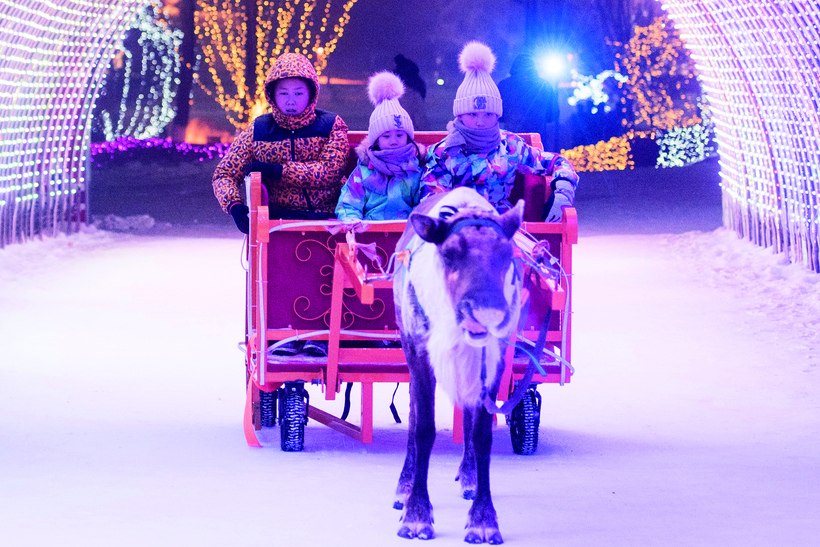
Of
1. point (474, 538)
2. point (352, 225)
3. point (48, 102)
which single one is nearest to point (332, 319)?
point (352, 225)

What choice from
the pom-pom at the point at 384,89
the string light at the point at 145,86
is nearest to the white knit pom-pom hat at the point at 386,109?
the pom-pom at the point at 384,89

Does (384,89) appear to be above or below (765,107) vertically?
below

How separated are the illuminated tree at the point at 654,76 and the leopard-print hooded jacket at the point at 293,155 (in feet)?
57.6

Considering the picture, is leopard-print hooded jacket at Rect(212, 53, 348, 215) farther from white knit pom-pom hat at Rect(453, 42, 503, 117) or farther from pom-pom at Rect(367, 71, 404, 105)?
white knit pom-pom hat at Rect(453, 42, 503, 117)

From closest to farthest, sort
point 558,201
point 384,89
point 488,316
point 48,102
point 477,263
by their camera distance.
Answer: point 488,316 → point 477,263 → point 558,201 → point 384,89 → point 48,102

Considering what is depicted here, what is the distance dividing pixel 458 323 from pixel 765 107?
9.68 meters

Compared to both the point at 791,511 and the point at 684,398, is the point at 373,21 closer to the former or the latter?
the point at 684,398

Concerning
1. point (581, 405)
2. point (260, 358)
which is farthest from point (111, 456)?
point (581, 405)

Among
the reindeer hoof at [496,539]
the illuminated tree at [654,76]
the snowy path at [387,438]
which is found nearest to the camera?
the reindeer hoof at [496,539]

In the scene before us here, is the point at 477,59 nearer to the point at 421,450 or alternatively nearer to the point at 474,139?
the point at 474,139

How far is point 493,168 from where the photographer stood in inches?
203

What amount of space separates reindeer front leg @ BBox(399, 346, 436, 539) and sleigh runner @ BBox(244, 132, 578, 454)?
996mm

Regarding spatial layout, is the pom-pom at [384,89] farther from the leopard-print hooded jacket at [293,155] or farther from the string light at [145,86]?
the string light at [145,86]

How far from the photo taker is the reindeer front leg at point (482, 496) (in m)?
3.69
